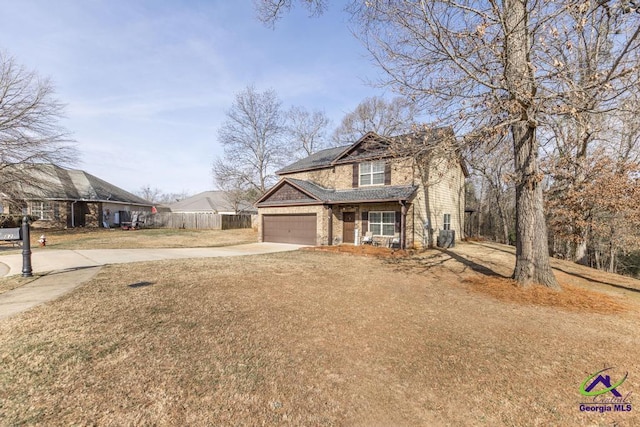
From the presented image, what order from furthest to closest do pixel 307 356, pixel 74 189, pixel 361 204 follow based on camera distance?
pixel 74 189
pixel 361 204
pixel 307 356

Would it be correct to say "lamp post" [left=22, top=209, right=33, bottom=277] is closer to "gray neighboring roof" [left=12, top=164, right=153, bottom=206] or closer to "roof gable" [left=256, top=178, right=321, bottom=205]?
"roof gable" [left=256, top=178, right=321, bottom=205]

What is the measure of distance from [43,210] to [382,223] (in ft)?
95.7

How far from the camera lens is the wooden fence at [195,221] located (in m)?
29.8

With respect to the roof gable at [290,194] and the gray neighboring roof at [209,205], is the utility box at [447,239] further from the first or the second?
the gray neighboring roof at [209,205]

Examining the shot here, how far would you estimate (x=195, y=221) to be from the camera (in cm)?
3044

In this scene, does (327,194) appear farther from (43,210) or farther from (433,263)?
(43,210)

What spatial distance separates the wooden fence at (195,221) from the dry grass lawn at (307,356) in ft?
78.0

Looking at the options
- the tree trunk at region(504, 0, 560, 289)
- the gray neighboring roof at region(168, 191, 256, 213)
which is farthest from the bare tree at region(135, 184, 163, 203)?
the tree trunk at region(504, 0, 560, 289)

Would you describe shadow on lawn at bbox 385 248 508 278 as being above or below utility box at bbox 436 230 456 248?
below

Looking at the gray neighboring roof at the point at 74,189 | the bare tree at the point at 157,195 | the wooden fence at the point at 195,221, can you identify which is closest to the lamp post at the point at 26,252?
the gray neighboring roof at the point at 74,189

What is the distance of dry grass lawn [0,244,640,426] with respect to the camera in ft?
8.55

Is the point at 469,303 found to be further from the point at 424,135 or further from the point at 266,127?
the point at 266,127

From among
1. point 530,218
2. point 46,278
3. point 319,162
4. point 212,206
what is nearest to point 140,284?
point 46,278

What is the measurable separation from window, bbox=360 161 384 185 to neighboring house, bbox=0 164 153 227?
2261 cm
